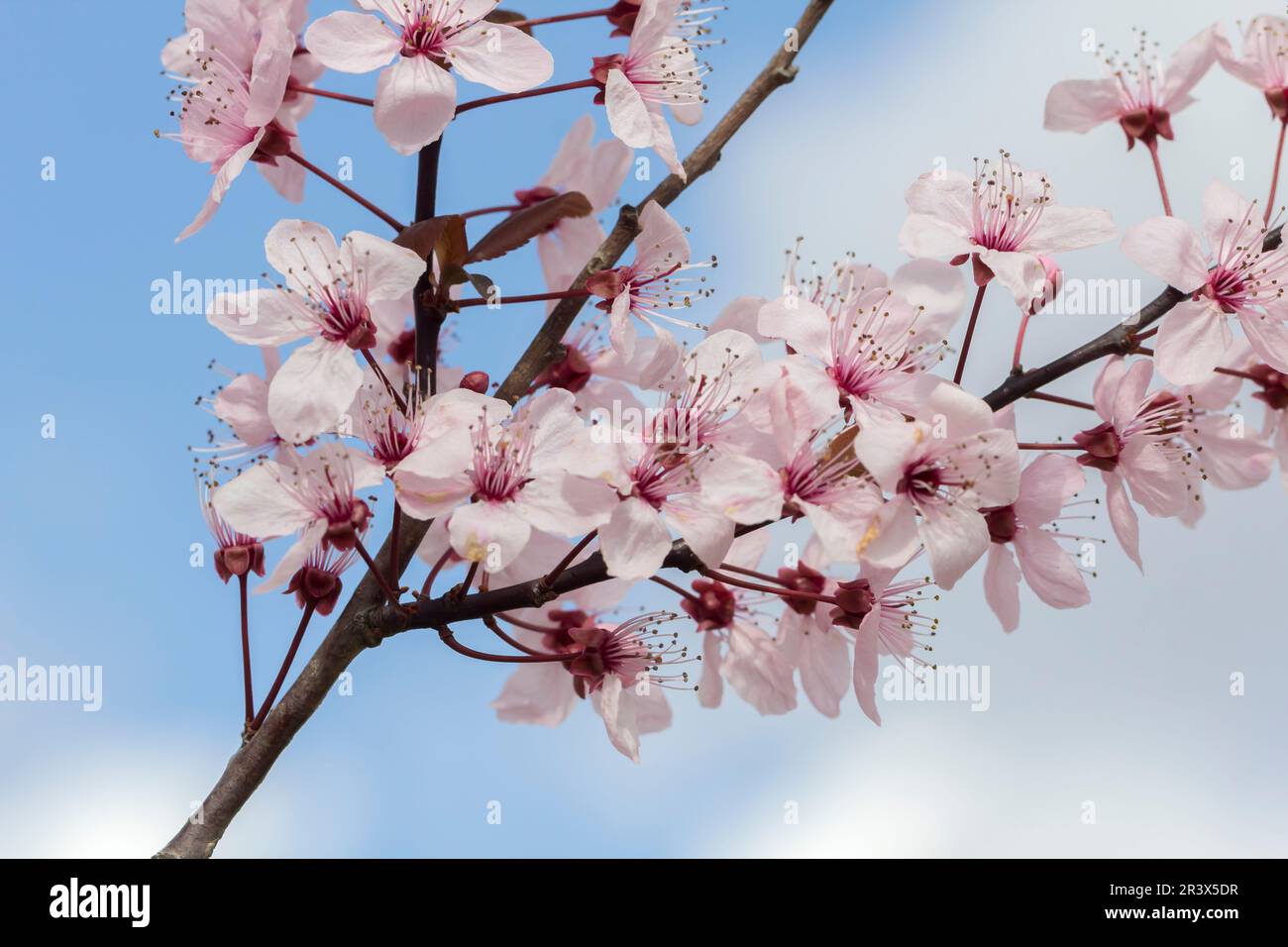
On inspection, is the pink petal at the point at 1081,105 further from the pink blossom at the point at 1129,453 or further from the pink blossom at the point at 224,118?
the pink blossom at the point at 224,118

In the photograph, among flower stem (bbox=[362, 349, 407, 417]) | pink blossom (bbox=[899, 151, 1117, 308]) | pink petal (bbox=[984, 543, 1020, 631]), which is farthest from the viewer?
pink petal (bbox=[984, 543, 1020, 631])

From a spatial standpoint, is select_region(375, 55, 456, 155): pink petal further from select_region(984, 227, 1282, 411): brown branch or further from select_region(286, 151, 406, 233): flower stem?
select_region(984, 227, 1282, 411): brown branch

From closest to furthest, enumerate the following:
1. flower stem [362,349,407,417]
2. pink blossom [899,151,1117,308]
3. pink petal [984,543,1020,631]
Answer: flower stem [362,349,407,417] < pink blossom [899,151,1117,308] < pink petal [984,543,1020,631]

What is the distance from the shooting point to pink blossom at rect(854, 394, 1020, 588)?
5.36ft

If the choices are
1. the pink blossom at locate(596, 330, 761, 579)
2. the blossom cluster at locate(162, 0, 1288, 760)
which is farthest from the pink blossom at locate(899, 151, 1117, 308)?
the pink blossom at locate(596, 330, 761, 579)

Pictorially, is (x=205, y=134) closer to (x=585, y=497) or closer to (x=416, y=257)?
(x=416, y=257)

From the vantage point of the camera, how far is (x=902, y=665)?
2.11 m

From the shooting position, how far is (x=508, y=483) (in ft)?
5.64

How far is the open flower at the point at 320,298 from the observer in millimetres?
1752

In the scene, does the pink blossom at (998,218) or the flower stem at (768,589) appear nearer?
the flower stem at (768,589)

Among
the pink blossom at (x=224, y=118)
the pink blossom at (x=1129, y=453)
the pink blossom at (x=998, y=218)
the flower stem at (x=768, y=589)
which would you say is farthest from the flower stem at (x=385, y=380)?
the pink blossom at (x=1129, y=453)

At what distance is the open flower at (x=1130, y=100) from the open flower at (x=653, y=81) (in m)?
0.86

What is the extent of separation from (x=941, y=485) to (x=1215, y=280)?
2.35 ft

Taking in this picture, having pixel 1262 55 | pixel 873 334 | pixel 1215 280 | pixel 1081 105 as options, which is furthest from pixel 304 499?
pixel 1262 55
